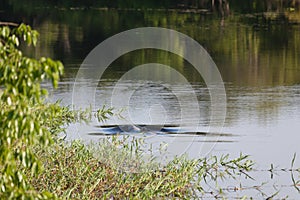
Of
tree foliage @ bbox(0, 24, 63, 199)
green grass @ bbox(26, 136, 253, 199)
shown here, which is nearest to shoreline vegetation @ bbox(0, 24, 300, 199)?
green grass @ bbox(26, 136, 253, 199)

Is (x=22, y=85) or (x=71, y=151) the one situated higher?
(x=22, y=85)

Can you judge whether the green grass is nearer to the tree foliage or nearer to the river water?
the river water

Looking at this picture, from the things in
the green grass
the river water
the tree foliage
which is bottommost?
the river water

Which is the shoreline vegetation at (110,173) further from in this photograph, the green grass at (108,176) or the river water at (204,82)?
the river water at (204,82)

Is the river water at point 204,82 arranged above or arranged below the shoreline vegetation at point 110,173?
below

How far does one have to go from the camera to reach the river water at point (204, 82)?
314 inches

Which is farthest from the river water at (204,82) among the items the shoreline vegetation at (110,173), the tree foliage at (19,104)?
the tree foliage at (19,104)

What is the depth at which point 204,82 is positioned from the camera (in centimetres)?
1156

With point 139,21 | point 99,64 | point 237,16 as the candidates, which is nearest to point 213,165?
point 99,64

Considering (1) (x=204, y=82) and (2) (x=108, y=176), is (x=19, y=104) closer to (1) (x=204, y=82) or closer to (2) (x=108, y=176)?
(2) (x=108, y=176)

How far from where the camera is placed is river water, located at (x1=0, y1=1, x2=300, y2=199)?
26.2ft

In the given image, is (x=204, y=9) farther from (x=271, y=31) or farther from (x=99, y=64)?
(x=99, y=64)

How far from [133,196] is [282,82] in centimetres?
644

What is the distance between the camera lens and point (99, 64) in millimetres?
13203
